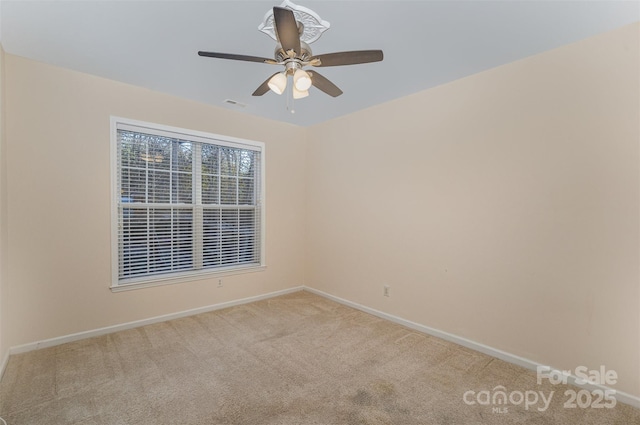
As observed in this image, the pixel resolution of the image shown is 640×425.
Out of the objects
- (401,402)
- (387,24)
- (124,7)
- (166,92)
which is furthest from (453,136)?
(166,92)

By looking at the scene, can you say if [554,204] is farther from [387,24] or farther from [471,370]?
[387,24]

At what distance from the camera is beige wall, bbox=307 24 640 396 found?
7.07 ft

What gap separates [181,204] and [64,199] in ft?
3.68

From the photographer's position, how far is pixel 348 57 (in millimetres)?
1916

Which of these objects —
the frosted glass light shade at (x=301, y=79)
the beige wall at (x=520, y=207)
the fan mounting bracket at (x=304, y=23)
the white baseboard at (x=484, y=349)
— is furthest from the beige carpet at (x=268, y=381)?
the fan mounting bracket at (x=304, y=23)

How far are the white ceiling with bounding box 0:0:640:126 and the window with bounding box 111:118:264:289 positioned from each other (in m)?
0.80

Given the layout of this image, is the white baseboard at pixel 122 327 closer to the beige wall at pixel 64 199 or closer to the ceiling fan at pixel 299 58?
the beige wall at pixel 64 199

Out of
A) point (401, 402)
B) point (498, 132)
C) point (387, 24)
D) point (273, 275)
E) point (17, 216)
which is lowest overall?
point (401, 402)

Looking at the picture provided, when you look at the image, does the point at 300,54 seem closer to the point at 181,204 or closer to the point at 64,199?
the point at 181,204

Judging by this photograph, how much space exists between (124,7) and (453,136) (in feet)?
9.85

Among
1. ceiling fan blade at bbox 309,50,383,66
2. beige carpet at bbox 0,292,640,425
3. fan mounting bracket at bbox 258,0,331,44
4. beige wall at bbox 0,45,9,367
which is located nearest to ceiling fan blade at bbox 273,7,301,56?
fan mounting bracket at bbox 258,0,331,44

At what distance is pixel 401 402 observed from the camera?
2109 mm

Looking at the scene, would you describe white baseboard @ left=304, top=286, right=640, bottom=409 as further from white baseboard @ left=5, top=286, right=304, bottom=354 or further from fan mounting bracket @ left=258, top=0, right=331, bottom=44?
fan mounting bracket @ left=258, top=0, right=331, bottom=44

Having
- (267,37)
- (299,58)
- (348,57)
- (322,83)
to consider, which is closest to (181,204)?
(267,37)
